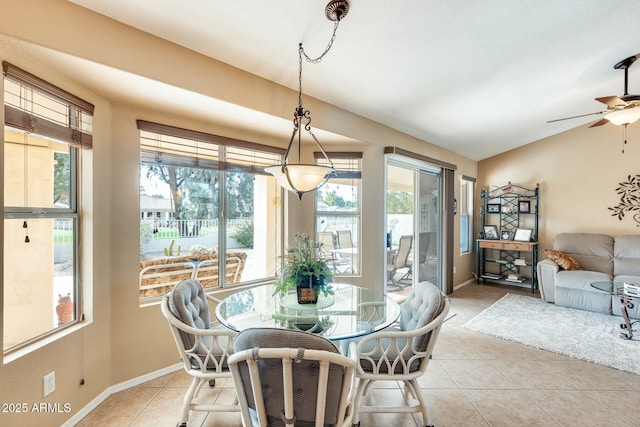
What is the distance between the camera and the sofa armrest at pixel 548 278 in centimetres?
451

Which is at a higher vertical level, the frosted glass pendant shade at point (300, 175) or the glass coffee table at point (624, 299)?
the frosted glass pendant shade at point (300, 175)

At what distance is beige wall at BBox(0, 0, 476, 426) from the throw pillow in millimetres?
4397

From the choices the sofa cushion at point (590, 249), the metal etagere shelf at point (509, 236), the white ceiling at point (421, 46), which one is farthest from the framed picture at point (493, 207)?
the white ceiling at point (421, 46)

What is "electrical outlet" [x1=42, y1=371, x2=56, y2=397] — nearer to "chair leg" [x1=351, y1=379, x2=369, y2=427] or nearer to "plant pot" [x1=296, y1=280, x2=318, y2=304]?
"plant pot" [x1=296, y1=280, x2=318, y2=304]

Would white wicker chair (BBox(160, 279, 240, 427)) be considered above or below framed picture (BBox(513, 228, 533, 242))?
below

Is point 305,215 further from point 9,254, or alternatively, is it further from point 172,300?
point 9,254

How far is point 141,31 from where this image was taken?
6.22 feet

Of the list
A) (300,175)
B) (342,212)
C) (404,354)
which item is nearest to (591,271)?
(342,212)

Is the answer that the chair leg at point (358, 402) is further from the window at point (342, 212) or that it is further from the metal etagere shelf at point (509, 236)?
the metal etagere shelf at point (509, 236)

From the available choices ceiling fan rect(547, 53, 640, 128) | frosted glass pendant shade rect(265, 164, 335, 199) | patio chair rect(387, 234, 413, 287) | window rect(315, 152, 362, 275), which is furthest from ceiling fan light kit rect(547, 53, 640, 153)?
frosted glass pendant shade rect(265, 164, 335, 199)

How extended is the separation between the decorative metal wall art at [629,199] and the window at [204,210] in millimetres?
5516

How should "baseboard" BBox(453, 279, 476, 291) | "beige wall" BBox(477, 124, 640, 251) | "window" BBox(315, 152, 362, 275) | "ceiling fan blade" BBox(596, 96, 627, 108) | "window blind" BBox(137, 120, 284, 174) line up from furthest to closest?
"baseboard" BBox(453, 279, 476, 291) → "beige wall" BBox(477, 124, 640, 251) → "window" BBox(315, 152, 362, 275) → "ceiling fan blade" BBox(596, 96, 627, 108) → "window blind" BBox(137, 120, 284, 174)

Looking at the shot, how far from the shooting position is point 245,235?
3180 millimetres

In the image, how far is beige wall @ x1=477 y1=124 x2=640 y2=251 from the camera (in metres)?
4.74
